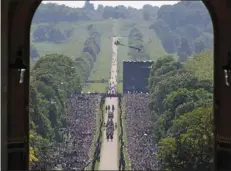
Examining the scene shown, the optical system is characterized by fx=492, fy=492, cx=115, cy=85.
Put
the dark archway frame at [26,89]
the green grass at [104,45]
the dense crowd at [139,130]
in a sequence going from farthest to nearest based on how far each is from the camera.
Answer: the green grass at [104,45] → the dense crowd at [139,130] → the dark archway frame at [26,89]

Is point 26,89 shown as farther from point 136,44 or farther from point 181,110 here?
point 136,44

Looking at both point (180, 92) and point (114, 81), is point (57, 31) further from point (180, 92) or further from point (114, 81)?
→ point (180, 92)

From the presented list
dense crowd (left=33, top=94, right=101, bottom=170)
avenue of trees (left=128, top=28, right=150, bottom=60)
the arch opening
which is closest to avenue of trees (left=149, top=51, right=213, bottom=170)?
the arch opening

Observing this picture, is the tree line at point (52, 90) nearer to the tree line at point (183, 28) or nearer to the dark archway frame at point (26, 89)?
the tree line at point (183, 28)

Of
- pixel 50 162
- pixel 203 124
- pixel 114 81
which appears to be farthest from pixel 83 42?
pixel 203 124

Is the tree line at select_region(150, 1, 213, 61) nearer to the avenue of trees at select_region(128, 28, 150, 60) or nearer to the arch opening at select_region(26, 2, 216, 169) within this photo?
the arch opening at select_region(26, 2, 216, 169)

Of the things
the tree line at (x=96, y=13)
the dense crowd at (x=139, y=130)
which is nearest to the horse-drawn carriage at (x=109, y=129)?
the dense crowd at (x=139, y=130)
